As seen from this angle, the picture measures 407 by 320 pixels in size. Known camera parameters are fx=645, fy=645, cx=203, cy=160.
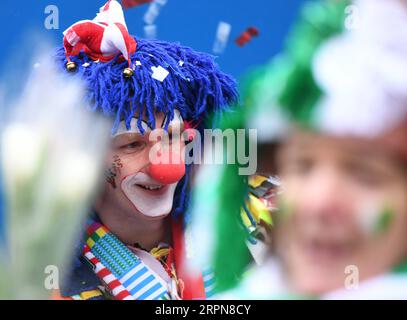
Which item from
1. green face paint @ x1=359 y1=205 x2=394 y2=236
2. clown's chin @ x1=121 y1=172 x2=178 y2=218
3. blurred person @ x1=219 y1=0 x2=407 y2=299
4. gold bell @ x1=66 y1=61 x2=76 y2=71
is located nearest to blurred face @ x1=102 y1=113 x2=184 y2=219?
clown's chin @ x1=121 y1=172 x2=178 y2=218

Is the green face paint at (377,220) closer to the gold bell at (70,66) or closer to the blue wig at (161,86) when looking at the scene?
the blue wig at (161,86)

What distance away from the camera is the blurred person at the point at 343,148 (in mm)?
870

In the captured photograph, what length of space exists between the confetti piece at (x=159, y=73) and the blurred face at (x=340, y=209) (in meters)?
0.36

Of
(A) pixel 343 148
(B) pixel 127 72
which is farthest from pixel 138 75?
(A) pixel 343 148

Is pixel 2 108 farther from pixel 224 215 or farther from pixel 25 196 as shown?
pixel 224 215

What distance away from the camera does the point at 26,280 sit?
3.76 feet

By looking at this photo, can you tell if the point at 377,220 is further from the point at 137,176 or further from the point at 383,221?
the point at 137,176

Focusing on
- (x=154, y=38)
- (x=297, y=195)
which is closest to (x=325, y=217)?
(x=297, y=195)

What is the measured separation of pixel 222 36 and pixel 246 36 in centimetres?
5

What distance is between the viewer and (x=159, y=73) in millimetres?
1215

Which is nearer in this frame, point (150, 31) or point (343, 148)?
point (343, 148)

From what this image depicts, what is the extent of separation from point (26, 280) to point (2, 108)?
31 cm

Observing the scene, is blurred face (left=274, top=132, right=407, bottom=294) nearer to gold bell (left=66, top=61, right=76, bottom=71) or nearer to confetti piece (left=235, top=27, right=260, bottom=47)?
confetti piece (left=235, top=27, right=260, bottom=47)

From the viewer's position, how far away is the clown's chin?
1216 mm
